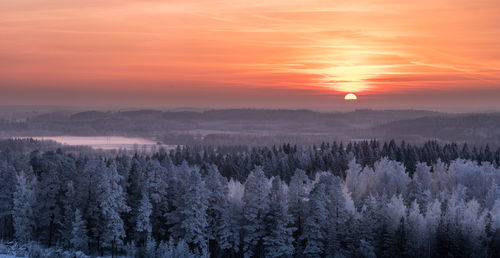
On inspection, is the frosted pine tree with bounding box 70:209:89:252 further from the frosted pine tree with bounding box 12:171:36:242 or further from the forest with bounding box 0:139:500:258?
the frosted pine tree with bounding box 12:171:36:242

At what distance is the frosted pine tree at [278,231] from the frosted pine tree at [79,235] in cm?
2255

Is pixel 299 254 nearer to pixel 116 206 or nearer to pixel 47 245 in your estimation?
pixel 116 206

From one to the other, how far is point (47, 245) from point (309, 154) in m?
88.4

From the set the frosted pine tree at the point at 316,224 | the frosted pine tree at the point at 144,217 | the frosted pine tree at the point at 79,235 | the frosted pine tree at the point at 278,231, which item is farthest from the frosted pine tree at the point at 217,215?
the frosted pine tree at the point at 79,235

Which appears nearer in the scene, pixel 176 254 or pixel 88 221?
pixel 176 254

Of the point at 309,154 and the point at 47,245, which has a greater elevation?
the point at 309,154

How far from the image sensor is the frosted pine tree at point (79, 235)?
7281cm

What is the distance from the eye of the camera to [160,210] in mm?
78875

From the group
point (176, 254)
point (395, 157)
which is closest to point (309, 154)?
point (395, 157)

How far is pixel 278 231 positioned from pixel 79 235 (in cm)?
2480

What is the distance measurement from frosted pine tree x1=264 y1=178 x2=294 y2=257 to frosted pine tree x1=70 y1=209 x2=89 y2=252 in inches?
888

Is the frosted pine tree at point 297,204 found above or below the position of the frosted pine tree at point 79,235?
above

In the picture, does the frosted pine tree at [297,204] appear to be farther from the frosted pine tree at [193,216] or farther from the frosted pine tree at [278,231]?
the frosted pine tree at [193,216]

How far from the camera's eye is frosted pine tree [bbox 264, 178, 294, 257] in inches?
2825
